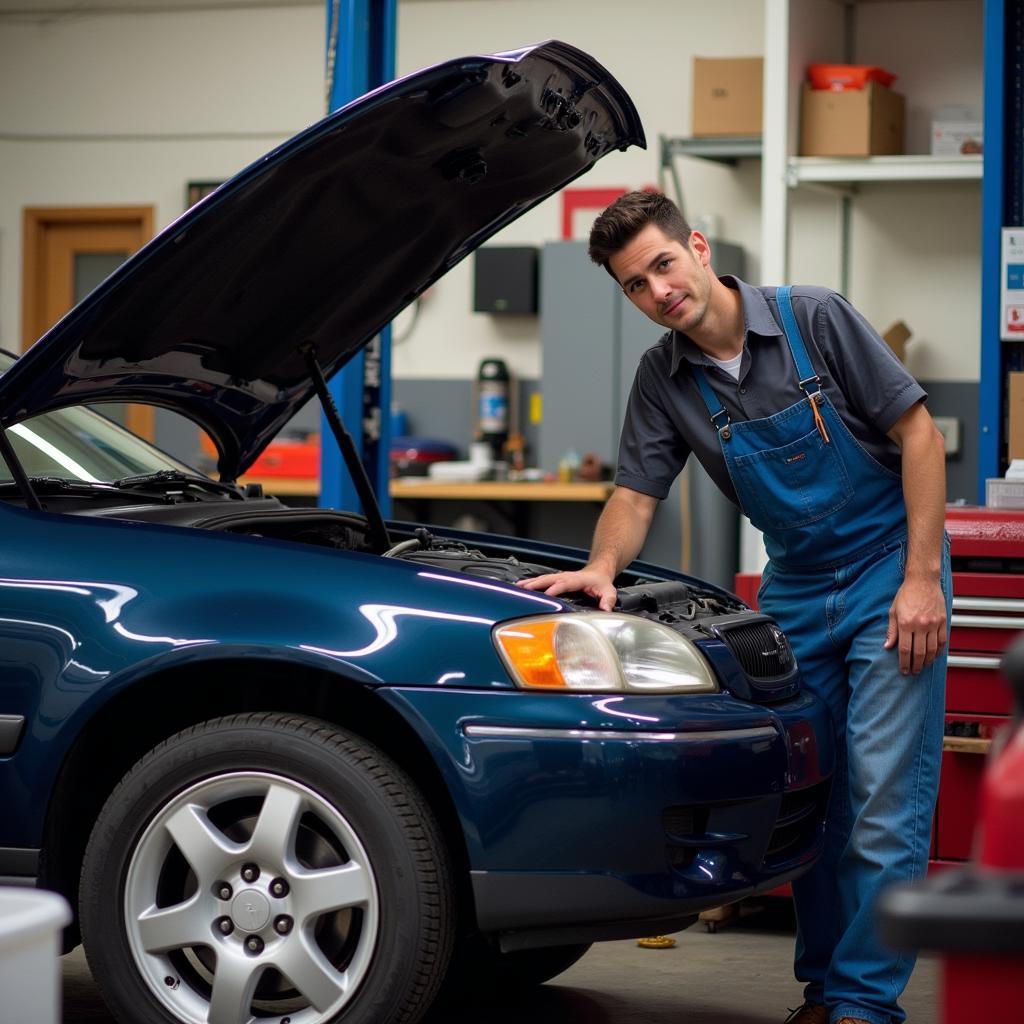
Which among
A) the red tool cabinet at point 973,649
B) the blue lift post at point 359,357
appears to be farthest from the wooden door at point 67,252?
the red tool cabinet at point 973,649

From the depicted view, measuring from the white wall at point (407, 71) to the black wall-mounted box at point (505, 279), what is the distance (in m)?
0.33

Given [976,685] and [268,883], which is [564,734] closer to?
[268,883]

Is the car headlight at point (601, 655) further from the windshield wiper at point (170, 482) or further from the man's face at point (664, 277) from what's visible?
the windshield wiper at point (170, 482)

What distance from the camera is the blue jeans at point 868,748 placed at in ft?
9.80

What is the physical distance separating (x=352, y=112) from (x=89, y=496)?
0.91m

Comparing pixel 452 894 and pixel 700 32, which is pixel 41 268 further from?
pixel 452 894

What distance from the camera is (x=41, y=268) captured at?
440 inches

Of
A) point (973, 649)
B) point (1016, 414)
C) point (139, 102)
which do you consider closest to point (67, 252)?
point (139, 102)

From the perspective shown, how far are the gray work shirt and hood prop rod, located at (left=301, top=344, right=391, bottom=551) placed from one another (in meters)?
0.49

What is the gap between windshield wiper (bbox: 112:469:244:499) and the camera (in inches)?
130

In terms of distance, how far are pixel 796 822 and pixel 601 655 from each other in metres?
0.54

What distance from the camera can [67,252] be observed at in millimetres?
11156

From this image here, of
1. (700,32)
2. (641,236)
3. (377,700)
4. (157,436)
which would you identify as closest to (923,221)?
(700,32)

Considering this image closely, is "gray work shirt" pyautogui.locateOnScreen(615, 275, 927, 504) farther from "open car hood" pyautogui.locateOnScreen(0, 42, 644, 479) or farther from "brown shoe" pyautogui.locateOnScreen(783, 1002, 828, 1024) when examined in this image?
"brown shoe" pyautogui.locateOnScreen(783, 1002, 828, 1024)
